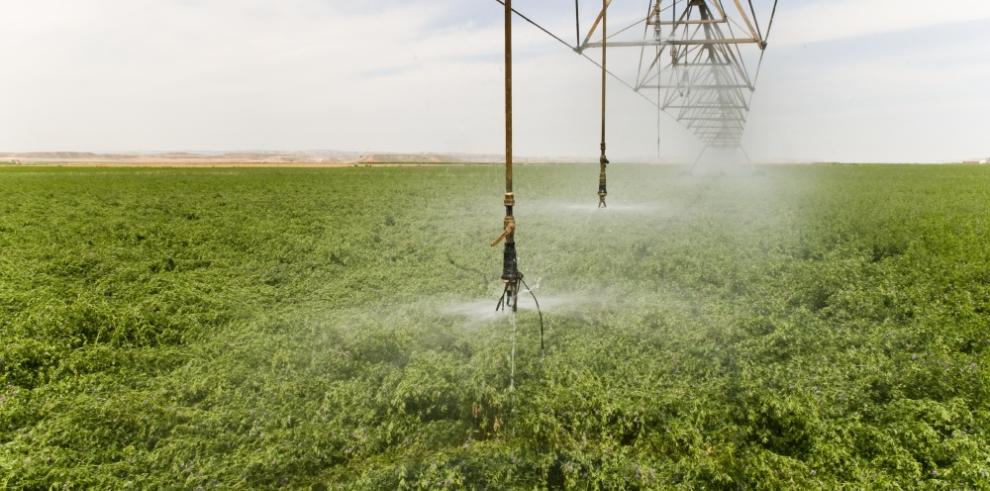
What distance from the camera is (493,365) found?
506 cm

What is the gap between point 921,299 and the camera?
659 centimetres

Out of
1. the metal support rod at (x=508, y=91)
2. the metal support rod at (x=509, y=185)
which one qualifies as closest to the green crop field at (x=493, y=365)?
the metal support rod at (x=509, y=185)


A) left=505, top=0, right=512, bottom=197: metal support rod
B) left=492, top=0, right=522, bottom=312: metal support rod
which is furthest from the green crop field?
left=505, top=0, right=512, bottom=197: metal support rod

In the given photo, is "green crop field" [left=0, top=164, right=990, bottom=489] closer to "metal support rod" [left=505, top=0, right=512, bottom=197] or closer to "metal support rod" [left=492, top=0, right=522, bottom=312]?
"metal support rod" [left=492, top=0, right=522, bottom=312]

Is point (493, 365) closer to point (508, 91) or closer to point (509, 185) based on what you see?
point (509, 185)

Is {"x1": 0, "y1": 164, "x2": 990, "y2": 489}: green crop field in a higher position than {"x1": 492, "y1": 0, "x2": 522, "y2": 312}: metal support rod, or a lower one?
lower

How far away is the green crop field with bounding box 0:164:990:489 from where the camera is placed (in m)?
3.75

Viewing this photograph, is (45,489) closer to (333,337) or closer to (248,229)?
(333,337)

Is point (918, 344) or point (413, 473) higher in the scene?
point (918, 344)

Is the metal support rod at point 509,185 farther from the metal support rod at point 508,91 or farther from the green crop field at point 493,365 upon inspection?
the green crop field at point 493,365

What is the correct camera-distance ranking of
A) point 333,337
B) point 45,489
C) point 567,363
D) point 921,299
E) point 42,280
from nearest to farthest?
point 45,489
point 567,363
point 333,337
point 921,299
point 42,280

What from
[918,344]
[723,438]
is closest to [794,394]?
[723,438]

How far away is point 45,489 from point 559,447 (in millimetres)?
3675

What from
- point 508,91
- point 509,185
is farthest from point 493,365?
point 508,91
